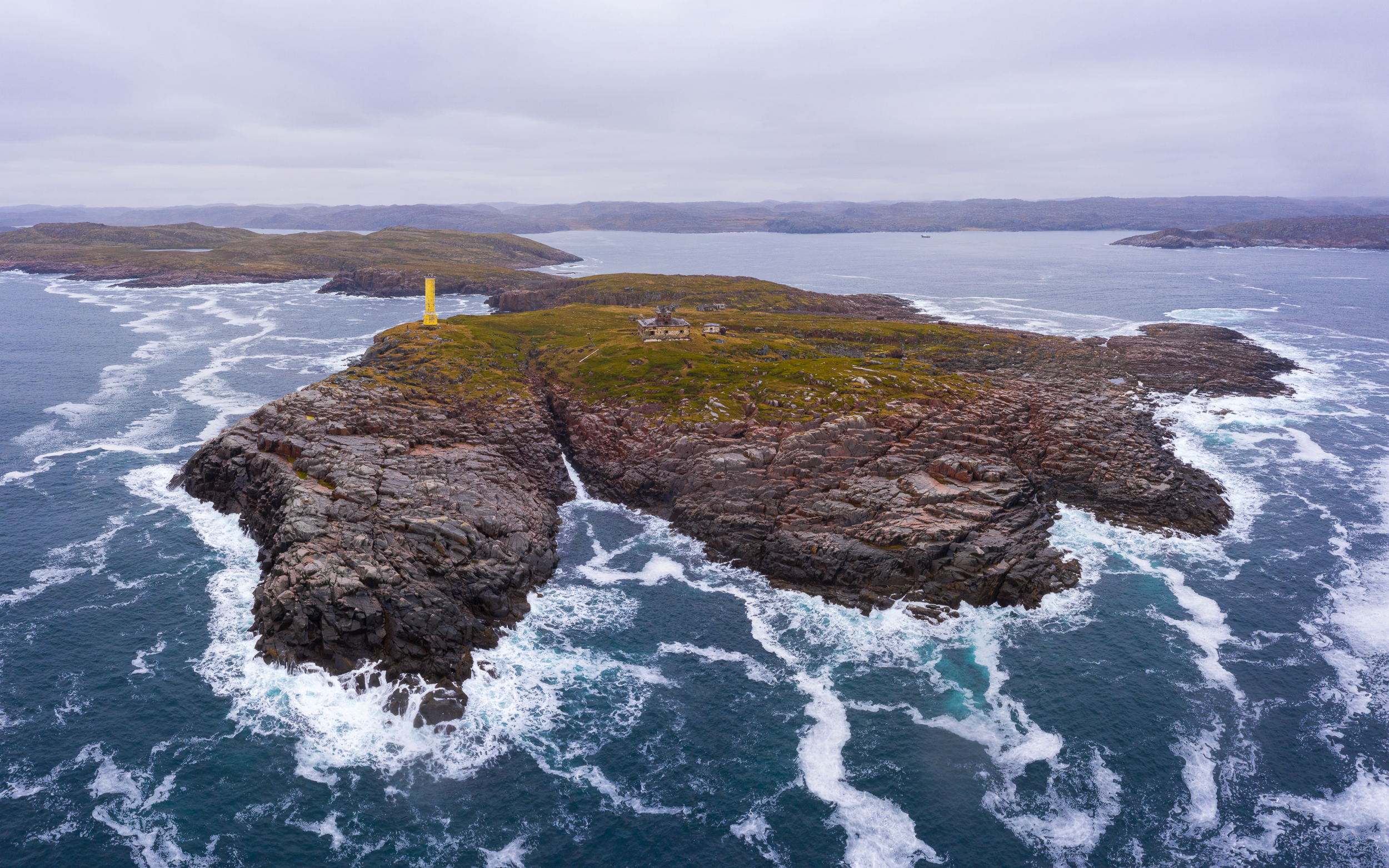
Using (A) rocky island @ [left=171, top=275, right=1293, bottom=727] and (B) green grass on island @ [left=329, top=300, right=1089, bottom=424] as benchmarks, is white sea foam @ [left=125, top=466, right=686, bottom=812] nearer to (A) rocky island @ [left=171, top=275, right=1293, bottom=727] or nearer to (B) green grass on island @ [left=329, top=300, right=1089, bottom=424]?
(A) rocky island @ [left=171, top=275, right=1293, bottom=727]

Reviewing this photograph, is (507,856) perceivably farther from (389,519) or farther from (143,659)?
(143,659)

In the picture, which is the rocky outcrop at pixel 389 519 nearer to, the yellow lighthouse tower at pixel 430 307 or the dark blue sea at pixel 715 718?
the dark blue sea at pixel 715 718

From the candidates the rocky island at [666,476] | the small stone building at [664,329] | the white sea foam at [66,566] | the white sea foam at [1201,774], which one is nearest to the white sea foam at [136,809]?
the rocky island at [666,476]

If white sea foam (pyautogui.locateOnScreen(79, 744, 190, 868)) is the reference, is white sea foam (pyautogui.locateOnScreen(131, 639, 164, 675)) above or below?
above

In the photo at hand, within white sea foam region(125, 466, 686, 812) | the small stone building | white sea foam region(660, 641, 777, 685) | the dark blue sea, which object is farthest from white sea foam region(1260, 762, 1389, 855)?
the small stone building

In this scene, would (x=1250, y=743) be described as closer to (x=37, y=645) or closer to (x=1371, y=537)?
(x=1371, y=537)

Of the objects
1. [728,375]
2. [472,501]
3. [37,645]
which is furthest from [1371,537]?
[37,645]
